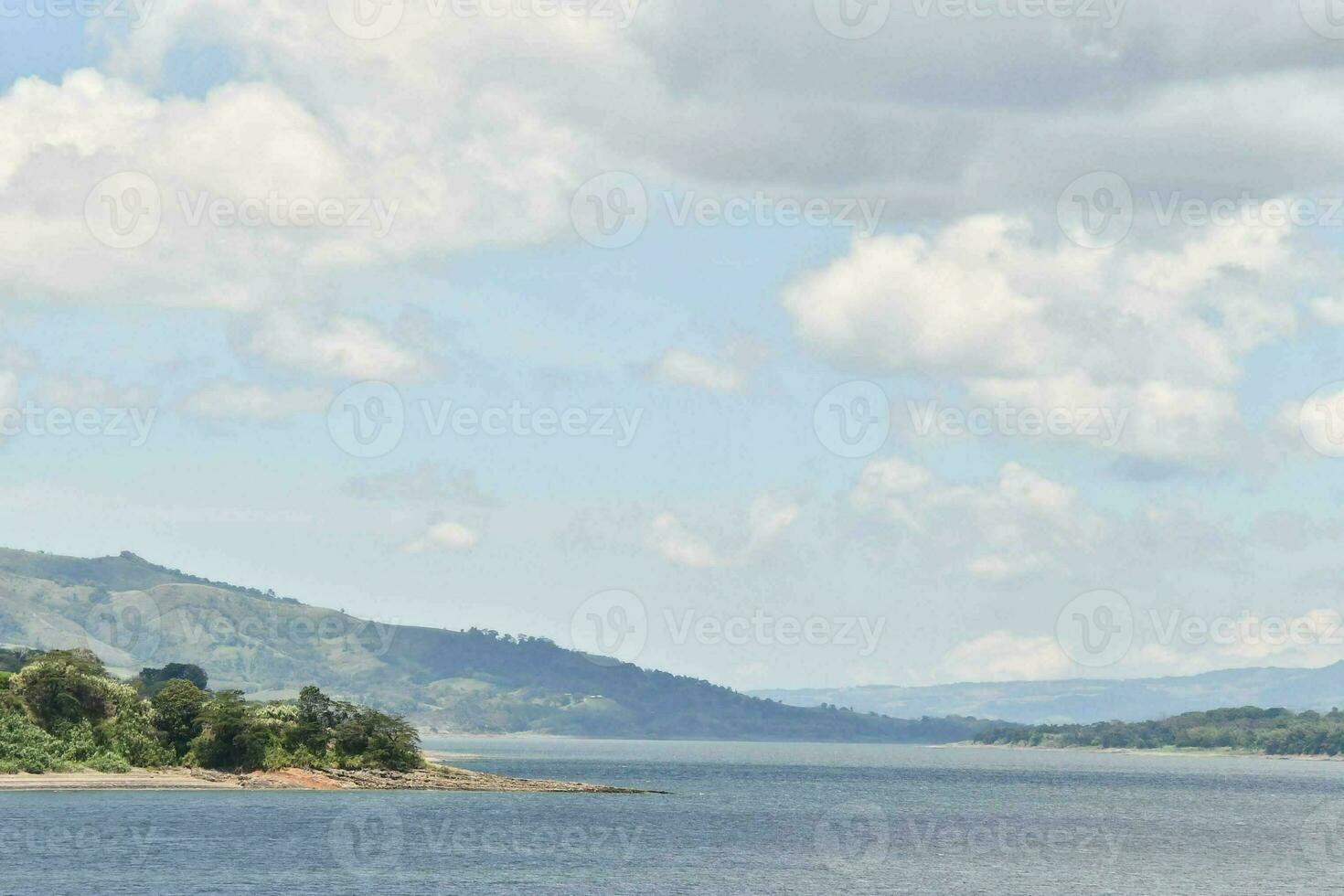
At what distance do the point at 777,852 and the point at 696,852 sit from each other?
830 cm

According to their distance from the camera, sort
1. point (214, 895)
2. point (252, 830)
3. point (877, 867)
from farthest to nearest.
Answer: point (252, 830), point (877, 867), point (214, 895)

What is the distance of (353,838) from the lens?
155 metres

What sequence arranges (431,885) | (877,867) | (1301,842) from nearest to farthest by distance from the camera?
(431,885), (877,867), (1301,842)

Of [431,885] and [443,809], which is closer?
[431,885]

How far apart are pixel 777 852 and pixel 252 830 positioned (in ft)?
Result: 164

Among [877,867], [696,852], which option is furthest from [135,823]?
[877,867]

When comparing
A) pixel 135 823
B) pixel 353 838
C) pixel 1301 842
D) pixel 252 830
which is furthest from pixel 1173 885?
pixel 135 823

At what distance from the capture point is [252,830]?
158 metres

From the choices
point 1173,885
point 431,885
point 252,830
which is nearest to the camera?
point 431,885

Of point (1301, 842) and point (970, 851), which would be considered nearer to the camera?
point (970, 851)

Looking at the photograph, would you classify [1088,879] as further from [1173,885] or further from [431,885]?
[431,885]

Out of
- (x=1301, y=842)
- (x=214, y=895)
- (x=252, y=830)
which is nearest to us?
(x=214, y=895)

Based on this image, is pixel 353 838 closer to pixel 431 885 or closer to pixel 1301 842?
pixel 431 885

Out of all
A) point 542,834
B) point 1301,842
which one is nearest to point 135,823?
point 542,834
